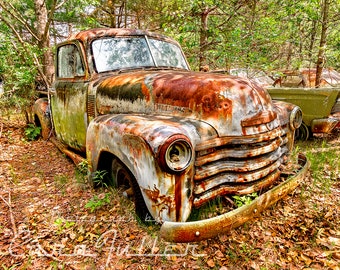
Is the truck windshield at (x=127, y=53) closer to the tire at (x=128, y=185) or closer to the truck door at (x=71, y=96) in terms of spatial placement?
the truck door at (x=71, y=96)

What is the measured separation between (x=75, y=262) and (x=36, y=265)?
326mm

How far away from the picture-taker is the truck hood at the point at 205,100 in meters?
2.32

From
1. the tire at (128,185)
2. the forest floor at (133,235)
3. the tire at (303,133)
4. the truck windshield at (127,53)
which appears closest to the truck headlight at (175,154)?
the tire at (128,185)

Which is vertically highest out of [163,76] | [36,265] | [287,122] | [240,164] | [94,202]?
[163,76]

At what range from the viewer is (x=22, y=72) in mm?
5898

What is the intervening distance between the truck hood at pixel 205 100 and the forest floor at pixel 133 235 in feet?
3.20

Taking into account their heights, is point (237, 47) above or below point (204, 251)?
above

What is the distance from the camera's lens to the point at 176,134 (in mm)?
1903

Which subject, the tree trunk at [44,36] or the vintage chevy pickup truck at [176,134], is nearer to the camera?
the vintage chevy pickup truck at [176,134]

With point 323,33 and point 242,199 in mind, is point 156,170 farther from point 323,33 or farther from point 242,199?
point 323,33

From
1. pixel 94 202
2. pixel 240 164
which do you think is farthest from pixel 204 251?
pixel 94 202

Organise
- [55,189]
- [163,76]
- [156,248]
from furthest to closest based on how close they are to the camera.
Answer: [55,189] < [163,76] < [156,248]

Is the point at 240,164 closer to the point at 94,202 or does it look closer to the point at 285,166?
the point at 285,166

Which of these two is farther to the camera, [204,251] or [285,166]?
[285,166]
